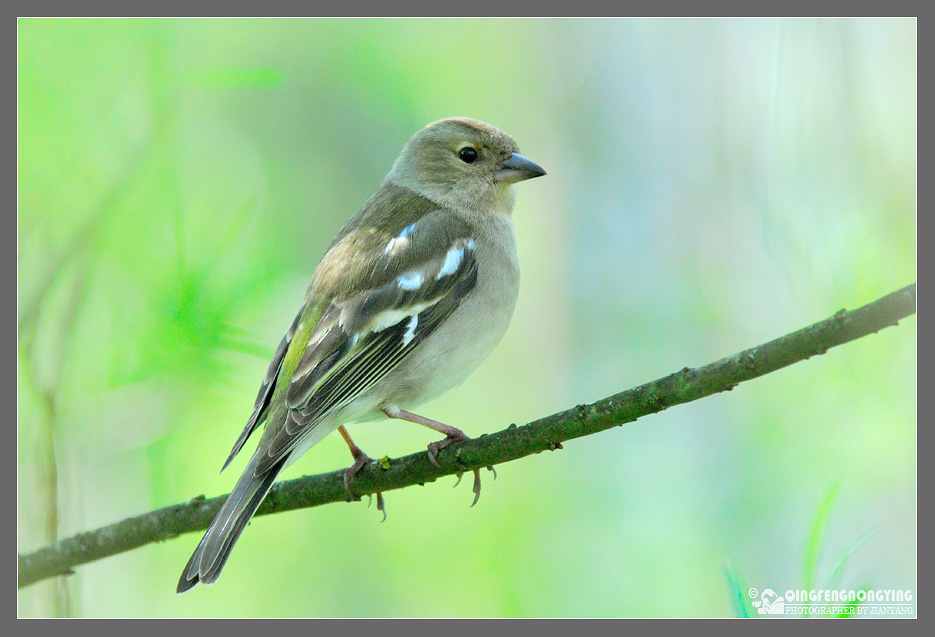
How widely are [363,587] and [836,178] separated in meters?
2.90

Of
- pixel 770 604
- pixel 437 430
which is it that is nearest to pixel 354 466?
pixel 437 430

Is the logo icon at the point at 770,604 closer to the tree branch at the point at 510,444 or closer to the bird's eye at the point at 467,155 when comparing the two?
the tree branch at the point at 510,444

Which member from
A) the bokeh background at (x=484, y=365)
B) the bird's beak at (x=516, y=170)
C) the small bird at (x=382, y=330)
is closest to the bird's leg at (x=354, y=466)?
the small bird at (x=382, y=330)

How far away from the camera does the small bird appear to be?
3346 millimetres

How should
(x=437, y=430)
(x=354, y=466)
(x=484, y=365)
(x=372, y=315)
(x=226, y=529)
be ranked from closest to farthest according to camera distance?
(x=226, y=529) → (x=354, y=466) → (x=437, y=430) → (x=372, y=315) → (x=484, y=365)

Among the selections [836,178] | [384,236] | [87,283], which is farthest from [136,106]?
[836,178]

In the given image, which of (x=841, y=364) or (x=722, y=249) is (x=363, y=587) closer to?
(x=841, y=364)

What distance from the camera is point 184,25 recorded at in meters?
3.90

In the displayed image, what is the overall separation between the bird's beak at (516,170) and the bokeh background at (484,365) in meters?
0.73

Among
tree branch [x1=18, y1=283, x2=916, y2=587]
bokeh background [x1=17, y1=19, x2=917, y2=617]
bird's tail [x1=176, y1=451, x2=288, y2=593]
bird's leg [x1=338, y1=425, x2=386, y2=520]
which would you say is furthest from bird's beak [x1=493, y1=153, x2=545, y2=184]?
bird's tail [x1=176, y1=451, x2=288, y2=593]

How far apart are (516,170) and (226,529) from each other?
8.55 feet

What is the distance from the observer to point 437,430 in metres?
3.70

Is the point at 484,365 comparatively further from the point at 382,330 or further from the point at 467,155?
the point at 382,330

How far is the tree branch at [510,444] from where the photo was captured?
228cm
